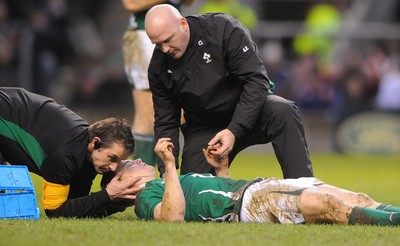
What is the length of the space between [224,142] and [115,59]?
12526mm

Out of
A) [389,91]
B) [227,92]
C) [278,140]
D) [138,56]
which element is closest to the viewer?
[278,140]

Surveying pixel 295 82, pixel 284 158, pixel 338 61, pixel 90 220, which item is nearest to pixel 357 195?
pixel 284 158

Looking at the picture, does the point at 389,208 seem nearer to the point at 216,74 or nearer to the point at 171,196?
the point at 171,196

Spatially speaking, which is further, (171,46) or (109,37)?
(109,37)

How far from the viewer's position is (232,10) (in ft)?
71.7

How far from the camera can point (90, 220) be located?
8547 millimetres

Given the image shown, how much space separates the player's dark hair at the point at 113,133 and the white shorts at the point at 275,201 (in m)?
1.03

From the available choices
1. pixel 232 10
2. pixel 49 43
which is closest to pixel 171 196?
pixel 49 43

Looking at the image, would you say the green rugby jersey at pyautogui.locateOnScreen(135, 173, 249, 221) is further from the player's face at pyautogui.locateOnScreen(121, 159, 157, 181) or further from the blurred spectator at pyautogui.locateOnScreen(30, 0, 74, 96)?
the blurred spectator at pyautogui.locateOnScreen(30, 0, 74, 96)

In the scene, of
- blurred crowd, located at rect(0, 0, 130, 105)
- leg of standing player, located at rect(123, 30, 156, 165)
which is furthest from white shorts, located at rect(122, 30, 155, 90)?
blurred crowd, located at rect(0, 0, 130, 105)

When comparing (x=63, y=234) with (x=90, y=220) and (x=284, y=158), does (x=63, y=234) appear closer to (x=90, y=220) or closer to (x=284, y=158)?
(x=90, y=220)

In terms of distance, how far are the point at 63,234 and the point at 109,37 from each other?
14.8 m

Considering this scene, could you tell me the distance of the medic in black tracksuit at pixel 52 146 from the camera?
8664 millimetres

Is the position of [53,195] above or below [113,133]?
below
